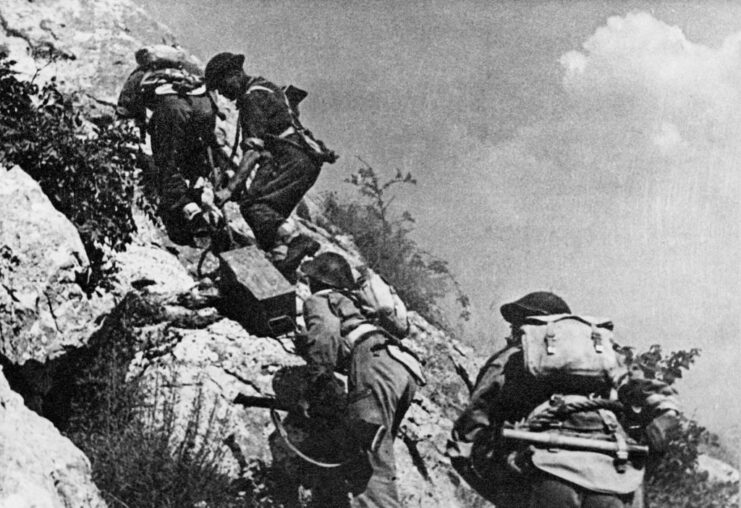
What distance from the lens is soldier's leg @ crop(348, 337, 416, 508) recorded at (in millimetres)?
4562

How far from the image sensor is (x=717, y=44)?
613 centimetres

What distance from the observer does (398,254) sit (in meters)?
7.73

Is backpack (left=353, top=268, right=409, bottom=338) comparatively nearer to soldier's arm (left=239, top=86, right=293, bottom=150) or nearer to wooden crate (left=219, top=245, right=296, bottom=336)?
wooden crate (left=219, top=245, right=296, bottom=336)

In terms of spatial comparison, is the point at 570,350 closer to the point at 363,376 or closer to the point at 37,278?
the point at 363,376

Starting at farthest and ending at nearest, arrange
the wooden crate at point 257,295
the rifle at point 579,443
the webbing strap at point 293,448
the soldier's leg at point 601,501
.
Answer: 1. the wooden crate at point 257,295
2. the webbing strap at point 293,448
3. the rifle at point 579,443
4. the soldier's leg at point 601,501

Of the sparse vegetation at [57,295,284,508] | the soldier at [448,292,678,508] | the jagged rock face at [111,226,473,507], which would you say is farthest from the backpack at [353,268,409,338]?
the sparse vegetation at [57,295,284,508]

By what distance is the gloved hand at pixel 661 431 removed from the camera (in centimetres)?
414

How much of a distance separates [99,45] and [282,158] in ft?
8.23

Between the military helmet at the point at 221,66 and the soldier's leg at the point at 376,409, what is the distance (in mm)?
2950

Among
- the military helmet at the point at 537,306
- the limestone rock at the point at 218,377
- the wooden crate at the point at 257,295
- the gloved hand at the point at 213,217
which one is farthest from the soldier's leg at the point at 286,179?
the military helmet at the point at 537,306

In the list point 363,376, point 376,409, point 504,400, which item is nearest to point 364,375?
point 363,376

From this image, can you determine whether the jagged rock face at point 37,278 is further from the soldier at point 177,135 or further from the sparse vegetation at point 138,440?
the soldier at point 177,135

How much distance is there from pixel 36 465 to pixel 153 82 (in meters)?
3.86

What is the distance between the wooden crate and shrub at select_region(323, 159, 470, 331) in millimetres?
1704
